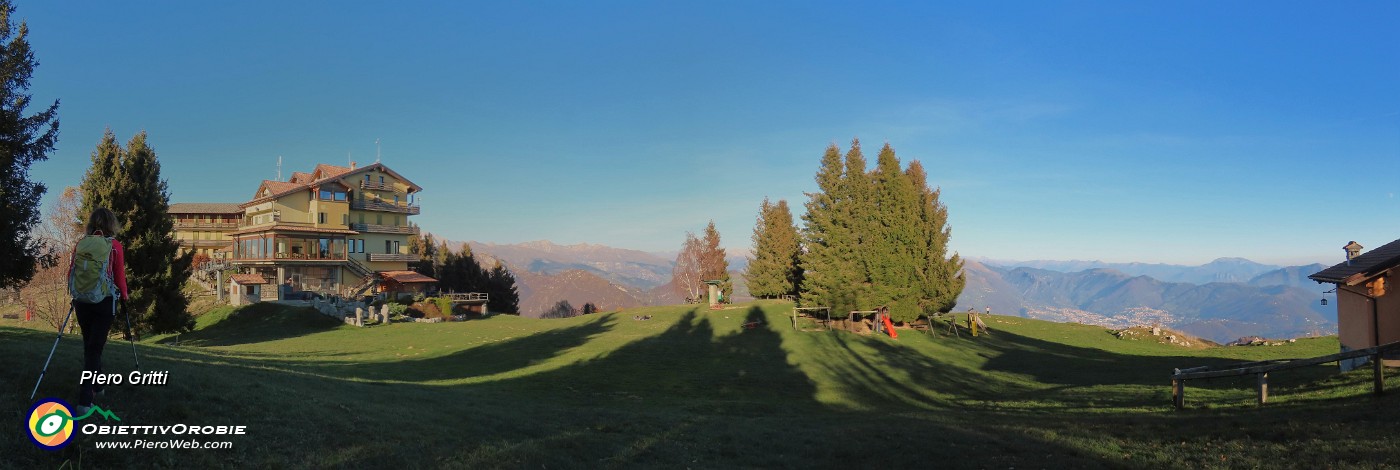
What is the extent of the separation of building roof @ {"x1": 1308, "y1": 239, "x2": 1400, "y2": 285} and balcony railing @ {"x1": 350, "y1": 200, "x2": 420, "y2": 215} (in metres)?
72.4

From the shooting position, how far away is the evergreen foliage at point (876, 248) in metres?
42.1

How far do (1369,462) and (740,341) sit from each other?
28007 millimetres

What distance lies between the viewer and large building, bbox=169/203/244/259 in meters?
69.9

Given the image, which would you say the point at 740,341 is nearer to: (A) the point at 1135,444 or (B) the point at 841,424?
(B) the point at 841,424

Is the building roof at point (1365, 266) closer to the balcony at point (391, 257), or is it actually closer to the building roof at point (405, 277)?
the building roof at point (405, 277)

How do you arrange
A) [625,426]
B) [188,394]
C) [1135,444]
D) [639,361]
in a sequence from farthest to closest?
[639,361] → [625,426] → [1135,444] → [188,394]

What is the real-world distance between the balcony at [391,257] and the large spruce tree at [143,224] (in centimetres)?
2925

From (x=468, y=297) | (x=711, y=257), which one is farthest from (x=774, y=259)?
(x=468, y=297)

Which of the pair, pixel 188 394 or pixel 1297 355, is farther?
pixel 1297 355

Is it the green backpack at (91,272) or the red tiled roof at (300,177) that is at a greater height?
the red tiled roof at (300,177)

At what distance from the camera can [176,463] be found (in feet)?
22.2

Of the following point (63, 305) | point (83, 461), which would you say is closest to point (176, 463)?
point (83, 461)

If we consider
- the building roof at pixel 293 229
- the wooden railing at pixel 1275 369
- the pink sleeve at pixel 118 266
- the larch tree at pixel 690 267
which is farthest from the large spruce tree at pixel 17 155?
the larch tree at pixel 690 267

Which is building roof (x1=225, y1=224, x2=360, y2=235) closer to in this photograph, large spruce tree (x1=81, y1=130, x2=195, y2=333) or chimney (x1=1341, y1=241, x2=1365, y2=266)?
large spruce tree (x1=81, y1=130, x2=195, y2=333)
